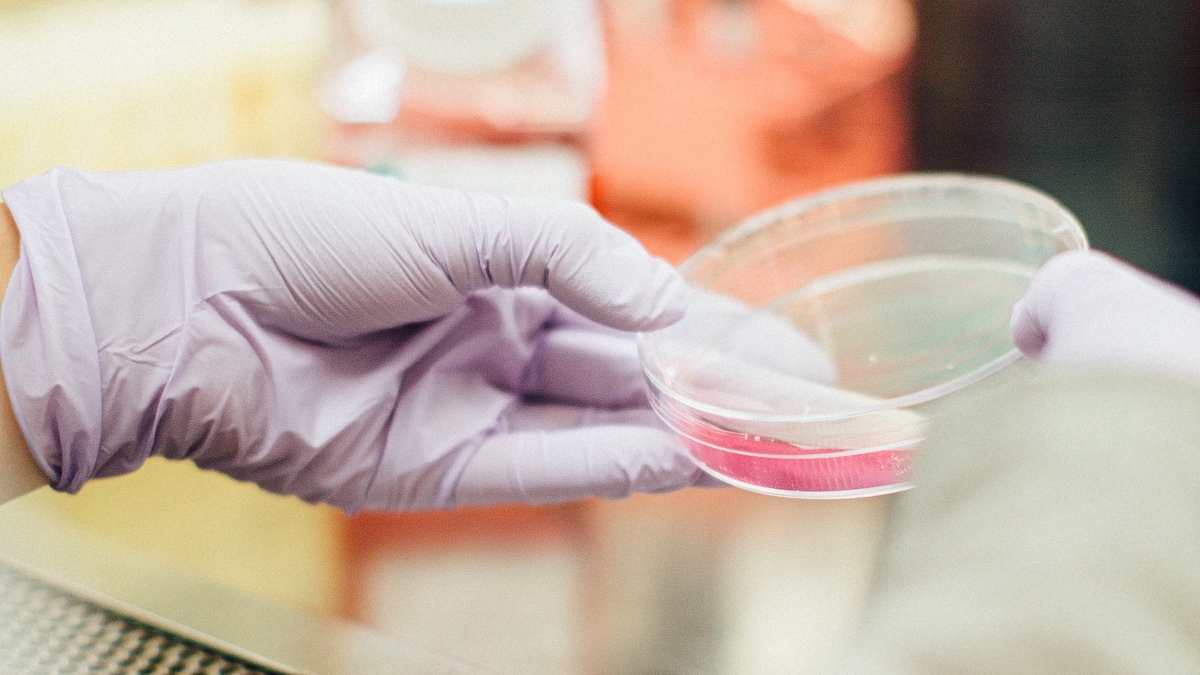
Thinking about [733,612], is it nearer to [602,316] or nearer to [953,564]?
[602,316]

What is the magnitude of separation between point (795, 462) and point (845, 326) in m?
0.45

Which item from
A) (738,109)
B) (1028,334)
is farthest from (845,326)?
(738,109)

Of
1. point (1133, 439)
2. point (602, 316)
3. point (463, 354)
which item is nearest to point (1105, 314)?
point (1133, 439)

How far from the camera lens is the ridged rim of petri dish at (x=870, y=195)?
59cm

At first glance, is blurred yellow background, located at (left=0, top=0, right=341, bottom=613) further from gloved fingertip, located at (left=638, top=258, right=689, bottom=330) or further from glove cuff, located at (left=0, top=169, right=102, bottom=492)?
gloved fingertip, located at (left=638, top=258, right=689, bottom=330)

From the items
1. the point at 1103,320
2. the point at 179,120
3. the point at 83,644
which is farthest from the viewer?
the point at 179,120

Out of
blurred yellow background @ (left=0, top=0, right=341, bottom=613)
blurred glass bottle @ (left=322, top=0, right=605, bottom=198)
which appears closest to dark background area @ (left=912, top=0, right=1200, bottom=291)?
blurred glass bottle @ (left=322, top=0, right=605, bottom=198)

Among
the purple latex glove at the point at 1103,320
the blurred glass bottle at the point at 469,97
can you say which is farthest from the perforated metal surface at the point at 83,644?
the blurred glass bottle at the point at 469,97

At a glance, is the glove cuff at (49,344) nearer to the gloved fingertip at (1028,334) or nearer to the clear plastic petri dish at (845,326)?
the clear plastic petri dish at (845,326)

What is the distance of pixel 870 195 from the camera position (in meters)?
1.02

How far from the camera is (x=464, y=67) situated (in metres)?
1.59

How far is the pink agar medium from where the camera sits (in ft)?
1.98

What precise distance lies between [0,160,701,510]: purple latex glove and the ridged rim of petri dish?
→ 0.10m

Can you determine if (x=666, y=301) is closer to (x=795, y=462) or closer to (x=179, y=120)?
(x=795, y=462)
